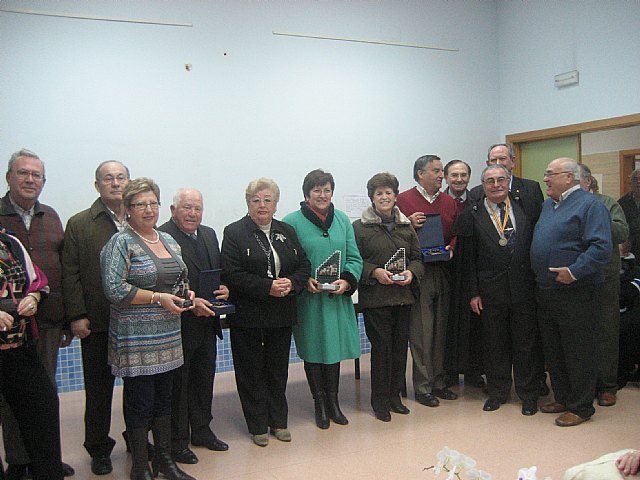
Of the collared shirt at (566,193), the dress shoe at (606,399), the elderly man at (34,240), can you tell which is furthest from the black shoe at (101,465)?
the dress shoe at (606,399)

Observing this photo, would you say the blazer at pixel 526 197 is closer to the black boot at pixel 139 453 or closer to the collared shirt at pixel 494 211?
the collared shirt at pixel 494 211

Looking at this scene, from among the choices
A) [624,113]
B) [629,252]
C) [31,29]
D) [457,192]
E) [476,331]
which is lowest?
[476,331]

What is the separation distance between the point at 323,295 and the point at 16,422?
1755 millimetres

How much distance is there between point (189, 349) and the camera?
331 cm

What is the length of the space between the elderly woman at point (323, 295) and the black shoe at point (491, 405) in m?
0.99

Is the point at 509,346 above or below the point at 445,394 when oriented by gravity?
above

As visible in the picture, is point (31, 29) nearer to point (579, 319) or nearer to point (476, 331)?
point (476, 331)

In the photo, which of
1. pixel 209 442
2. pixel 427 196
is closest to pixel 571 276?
pixel 427 196

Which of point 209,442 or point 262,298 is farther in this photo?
point 209,442

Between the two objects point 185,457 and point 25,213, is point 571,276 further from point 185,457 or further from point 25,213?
point 25,213

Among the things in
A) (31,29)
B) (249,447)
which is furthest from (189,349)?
(31,29)

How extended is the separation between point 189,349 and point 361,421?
49.9 inches

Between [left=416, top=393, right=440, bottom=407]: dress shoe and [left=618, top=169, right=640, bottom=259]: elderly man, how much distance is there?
1895mm

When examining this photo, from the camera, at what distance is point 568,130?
19.3 feet
